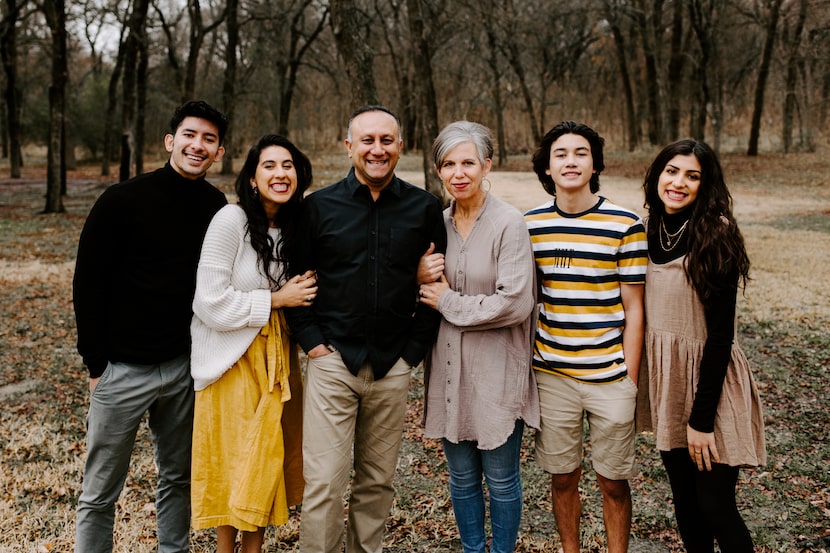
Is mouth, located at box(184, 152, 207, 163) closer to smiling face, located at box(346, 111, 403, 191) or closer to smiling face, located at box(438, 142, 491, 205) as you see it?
smiling face, located at box(346, 111, 403, 191)

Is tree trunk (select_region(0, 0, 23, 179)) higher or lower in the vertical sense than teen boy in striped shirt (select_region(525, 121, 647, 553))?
higher

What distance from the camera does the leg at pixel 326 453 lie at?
109 inches

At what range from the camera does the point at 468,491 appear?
2914 mm

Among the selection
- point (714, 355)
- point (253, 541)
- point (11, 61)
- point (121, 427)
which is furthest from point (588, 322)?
point (11, 61)

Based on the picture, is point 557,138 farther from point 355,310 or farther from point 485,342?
point 355,310

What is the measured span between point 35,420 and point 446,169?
4112 millimetres

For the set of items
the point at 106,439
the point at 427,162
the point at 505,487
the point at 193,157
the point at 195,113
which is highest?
the point at 427,162

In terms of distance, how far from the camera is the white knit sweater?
103 inches

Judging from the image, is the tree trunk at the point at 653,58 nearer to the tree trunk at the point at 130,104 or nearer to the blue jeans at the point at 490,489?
the tree trunk at the point at 130,104

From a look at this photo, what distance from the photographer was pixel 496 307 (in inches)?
104

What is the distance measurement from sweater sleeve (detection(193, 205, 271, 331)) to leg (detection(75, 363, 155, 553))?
1.38 ft

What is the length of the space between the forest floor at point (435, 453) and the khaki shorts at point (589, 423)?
0.75 meters

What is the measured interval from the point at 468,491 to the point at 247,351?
1.20 m

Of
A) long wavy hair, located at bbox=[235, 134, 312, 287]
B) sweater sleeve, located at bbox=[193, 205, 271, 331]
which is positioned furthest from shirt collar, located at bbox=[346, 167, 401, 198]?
sweater sleeve, located at bbox=[193, 205, 271, 331]
